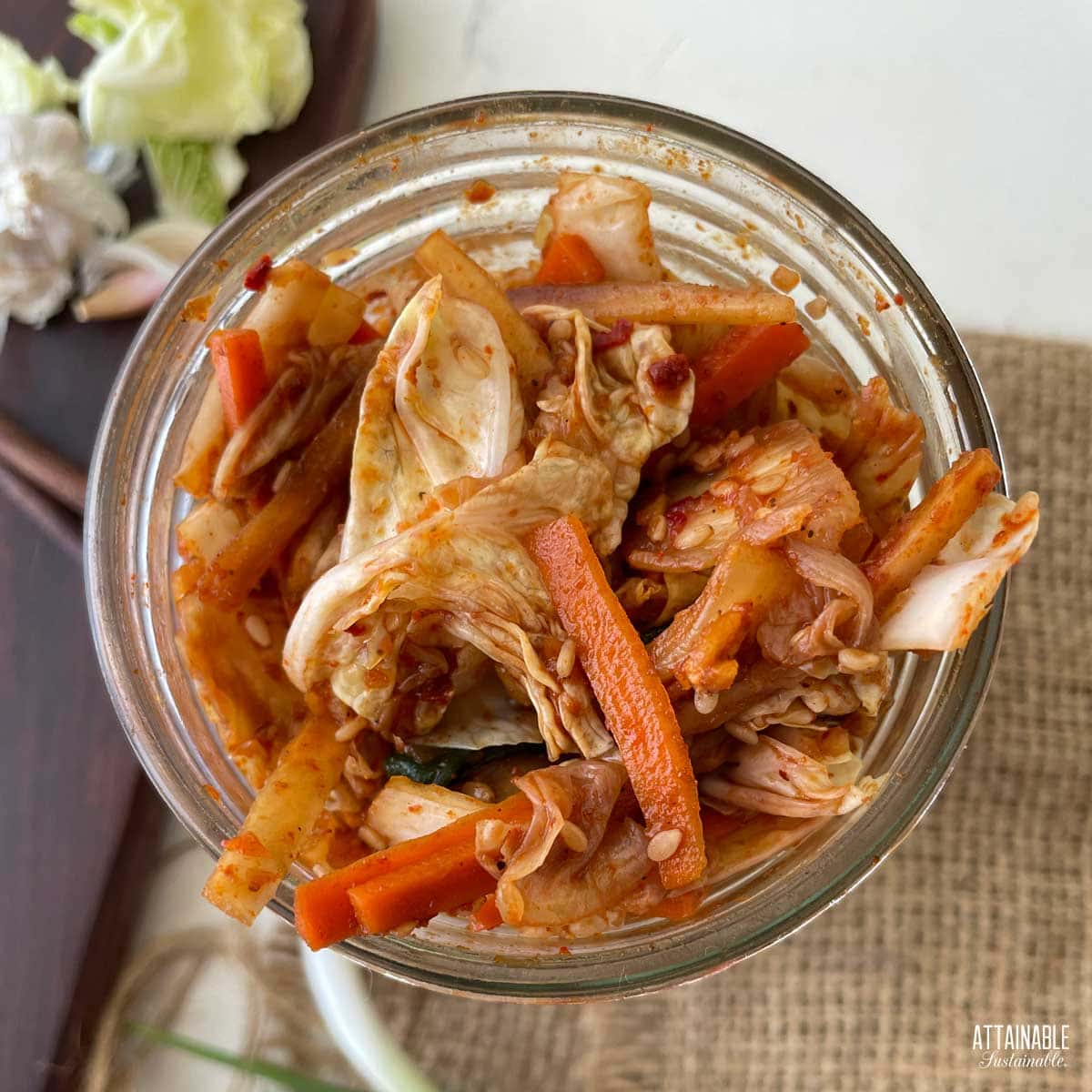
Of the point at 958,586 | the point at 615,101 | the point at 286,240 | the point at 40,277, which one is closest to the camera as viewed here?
the point at 958,586

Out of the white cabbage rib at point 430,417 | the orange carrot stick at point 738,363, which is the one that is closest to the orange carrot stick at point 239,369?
the white cabbage rib at point 430,417

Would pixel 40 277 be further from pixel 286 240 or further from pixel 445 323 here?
pixel 445 323

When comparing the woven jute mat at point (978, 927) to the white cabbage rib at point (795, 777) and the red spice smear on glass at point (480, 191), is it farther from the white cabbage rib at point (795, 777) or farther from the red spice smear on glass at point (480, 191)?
the red spice smear on glass at point (480, 191)

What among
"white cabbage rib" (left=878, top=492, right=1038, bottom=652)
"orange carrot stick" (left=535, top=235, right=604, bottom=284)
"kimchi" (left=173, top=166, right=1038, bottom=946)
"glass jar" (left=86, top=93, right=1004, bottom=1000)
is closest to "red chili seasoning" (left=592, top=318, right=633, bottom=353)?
"kimchi" (left=173, top=166, right=1038, bottom=946)

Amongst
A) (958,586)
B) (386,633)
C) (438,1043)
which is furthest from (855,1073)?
(386,633)

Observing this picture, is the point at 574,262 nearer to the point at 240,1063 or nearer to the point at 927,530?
the point at 927,530

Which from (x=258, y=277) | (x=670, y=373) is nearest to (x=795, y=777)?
(x=670, y=373)
